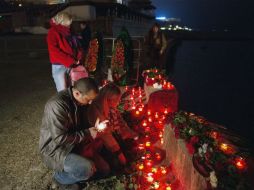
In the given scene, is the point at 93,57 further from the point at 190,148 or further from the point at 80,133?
the point at 190,148

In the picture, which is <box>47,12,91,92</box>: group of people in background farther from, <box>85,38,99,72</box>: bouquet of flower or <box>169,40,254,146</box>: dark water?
<box>169,40,254,146</box>: dark water

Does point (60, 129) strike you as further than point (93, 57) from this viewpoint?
No

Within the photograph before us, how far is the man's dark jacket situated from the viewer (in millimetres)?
3479

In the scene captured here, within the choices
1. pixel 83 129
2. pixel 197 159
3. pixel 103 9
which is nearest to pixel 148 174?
pixel 197 159

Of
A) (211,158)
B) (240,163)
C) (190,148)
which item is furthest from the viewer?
(190,148)

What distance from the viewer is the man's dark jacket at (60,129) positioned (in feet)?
11.4

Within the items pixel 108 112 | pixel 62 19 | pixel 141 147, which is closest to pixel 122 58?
pixel 62 19

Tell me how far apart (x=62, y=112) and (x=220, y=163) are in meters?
2.16

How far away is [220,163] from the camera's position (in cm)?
355

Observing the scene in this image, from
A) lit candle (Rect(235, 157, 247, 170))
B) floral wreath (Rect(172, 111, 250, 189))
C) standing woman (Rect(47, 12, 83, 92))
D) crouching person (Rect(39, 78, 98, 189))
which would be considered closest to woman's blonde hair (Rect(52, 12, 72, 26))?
standing woman (Rect(47, 12, 83, 92))

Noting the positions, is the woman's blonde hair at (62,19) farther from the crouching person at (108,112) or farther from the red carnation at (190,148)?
the red carnation at (190,148)

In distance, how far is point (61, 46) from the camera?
5.98 meters

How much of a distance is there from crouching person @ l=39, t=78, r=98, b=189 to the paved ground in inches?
31.9

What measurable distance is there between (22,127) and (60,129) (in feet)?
10.7
